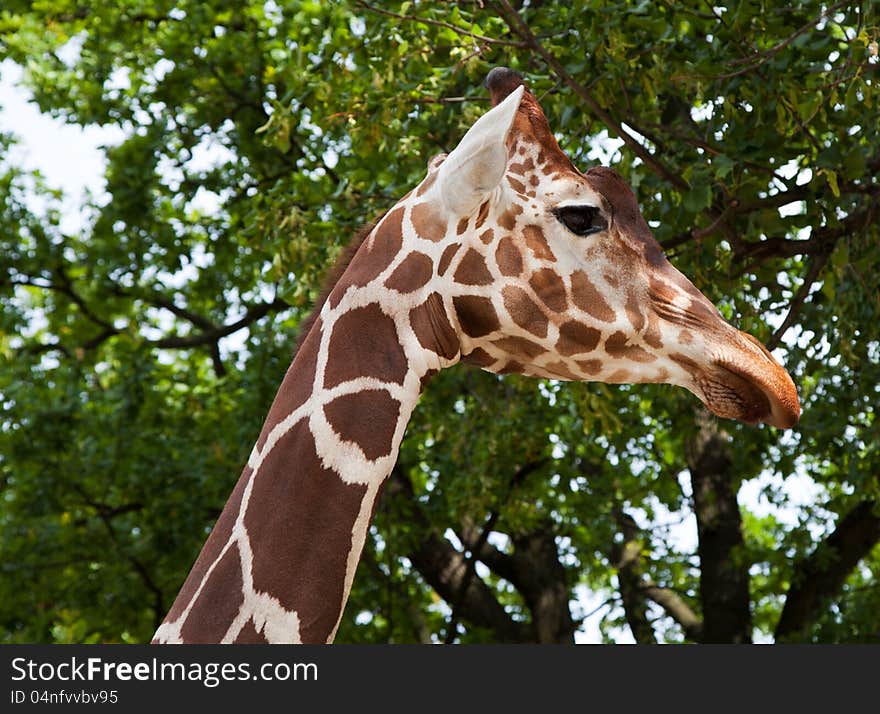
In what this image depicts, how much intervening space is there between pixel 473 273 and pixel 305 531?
864 mm

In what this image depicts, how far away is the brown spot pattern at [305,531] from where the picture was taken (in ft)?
11.2

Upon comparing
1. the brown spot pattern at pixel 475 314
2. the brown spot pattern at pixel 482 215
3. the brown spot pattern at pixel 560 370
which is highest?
the brown spot pattern at pixel 482 215

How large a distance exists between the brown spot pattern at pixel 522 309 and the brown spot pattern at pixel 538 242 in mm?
123

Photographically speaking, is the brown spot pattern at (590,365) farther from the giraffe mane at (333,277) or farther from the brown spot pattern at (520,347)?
the giraffe mane at (333,277)

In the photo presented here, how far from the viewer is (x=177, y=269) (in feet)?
40.5

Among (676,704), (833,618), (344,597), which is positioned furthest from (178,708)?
(833,618)

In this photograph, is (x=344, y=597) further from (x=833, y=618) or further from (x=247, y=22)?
(x=247, y=22)

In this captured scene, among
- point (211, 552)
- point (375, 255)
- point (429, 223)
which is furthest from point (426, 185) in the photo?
point (211, 552)

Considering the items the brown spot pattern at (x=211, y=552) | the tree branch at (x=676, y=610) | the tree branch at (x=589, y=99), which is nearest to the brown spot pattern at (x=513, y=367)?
the brown spot pattern at (x=211, y=552)

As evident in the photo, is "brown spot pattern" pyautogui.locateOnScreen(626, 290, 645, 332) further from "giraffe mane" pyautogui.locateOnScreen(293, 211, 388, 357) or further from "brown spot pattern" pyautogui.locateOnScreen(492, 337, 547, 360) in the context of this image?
"giraffe mane" pyautogui.locateOnScreen(293, 211, 388, 357)

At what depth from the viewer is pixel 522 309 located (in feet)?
12.1

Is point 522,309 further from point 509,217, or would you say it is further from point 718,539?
point 718,539

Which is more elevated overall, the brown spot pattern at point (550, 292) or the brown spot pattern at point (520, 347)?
the brown spot pattern at point (550, 292)

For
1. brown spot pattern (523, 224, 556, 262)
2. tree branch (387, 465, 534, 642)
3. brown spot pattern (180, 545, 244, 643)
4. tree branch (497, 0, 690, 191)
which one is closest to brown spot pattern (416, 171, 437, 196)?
brown spot pattern (523, 224, 556, 262)
